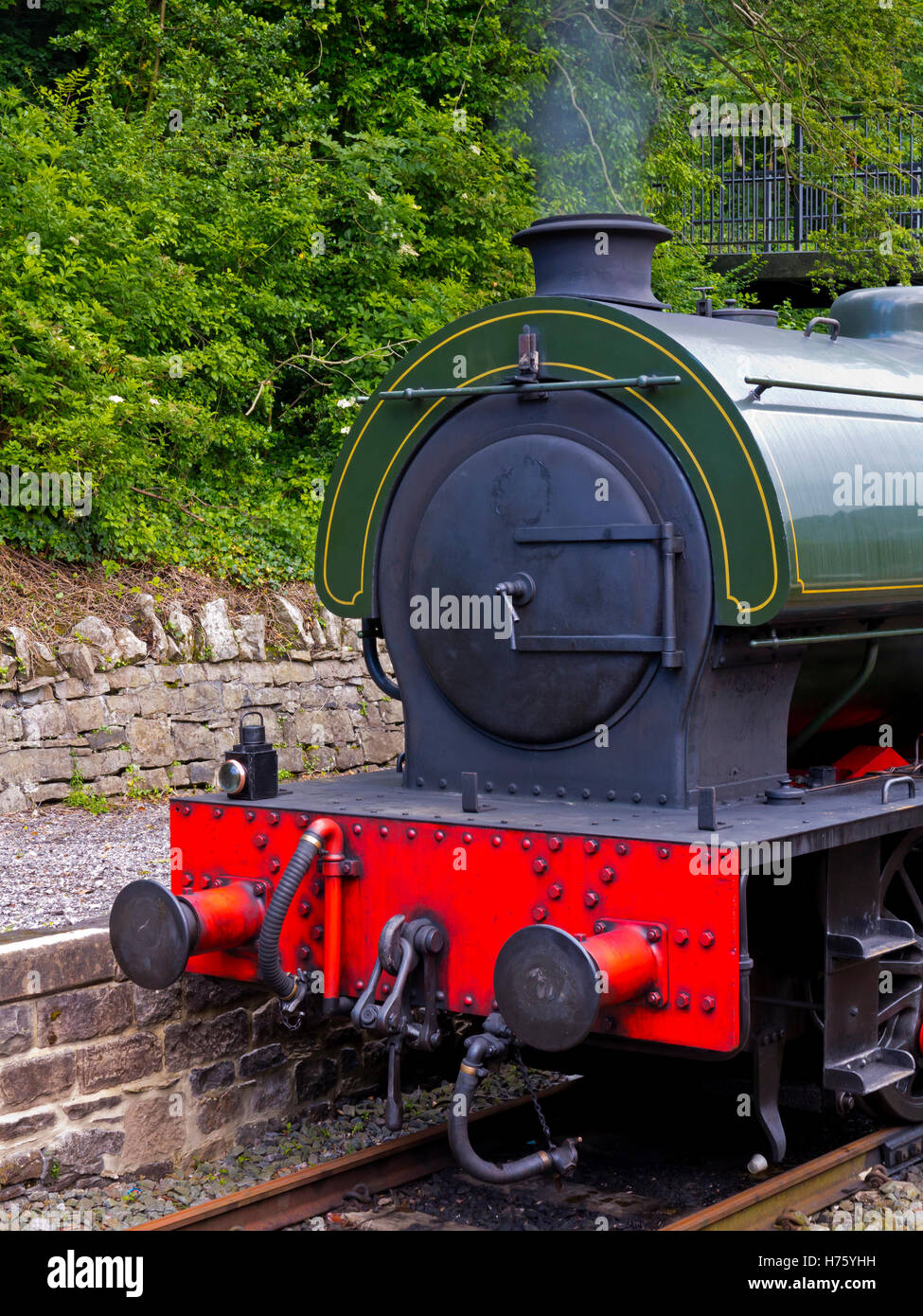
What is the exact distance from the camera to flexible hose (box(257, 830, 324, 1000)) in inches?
149

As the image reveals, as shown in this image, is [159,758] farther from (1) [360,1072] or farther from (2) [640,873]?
(2) [640,873]

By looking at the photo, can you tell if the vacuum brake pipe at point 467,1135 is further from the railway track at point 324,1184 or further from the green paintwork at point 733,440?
the green paintwork at point 733,440

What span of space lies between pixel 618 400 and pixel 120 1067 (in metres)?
2.52

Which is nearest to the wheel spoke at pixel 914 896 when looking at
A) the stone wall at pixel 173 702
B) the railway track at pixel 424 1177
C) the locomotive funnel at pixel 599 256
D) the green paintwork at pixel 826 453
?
the railway track at pixel 424 1177

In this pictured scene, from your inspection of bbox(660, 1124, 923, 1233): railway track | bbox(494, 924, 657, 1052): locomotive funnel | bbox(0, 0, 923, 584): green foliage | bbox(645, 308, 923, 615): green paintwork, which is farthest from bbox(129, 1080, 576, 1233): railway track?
bbox(0, 0, 923, 584): green foliage

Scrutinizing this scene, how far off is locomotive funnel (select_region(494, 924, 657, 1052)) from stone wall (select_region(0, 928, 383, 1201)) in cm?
159

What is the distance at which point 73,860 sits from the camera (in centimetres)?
600

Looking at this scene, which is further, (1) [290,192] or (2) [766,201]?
(2) [766,201]

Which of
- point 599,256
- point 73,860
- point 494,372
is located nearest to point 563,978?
point 494,372

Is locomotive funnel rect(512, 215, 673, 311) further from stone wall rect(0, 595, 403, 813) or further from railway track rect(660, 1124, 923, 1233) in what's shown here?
stone wall rect(0, 595, 403, 813)

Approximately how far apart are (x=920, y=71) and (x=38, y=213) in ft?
37.1

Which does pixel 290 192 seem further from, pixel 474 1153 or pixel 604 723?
pixel 474 1153

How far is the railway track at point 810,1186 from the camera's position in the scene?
3.70 metres

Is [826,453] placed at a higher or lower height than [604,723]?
higher
